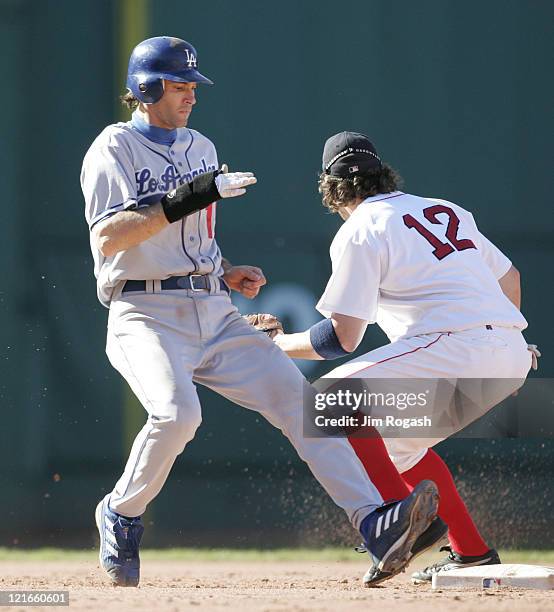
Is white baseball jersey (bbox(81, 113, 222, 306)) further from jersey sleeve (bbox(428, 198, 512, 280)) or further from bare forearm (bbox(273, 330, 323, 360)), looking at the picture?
jersey sleeve (bbox(428, 198, 512, 280))

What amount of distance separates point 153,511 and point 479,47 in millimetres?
2556

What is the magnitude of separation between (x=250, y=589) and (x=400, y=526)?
0.92m

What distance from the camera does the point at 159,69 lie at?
392 cm

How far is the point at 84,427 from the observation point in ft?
18.4

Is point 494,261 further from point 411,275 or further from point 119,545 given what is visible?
point 119,545

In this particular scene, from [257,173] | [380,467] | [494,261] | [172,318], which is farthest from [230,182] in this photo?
[257,173]

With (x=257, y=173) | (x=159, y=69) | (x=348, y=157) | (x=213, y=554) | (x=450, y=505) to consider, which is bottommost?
(x=213, y=554)

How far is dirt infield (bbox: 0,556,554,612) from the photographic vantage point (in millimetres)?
3303

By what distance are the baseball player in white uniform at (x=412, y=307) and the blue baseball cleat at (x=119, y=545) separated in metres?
0.72

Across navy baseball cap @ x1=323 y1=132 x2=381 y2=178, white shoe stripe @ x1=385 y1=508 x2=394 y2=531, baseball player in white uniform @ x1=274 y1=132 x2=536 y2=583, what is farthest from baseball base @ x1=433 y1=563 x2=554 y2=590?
navy baseball cap @ x1=323 y1=132 x2=381 y2=178

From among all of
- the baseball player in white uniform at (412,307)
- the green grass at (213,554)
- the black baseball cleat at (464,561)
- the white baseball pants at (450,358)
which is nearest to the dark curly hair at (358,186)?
the baseball player in white uniform at (412,307)

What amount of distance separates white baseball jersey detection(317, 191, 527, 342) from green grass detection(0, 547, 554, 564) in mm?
1858

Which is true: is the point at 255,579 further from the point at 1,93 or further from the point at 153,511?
the point at 1,93

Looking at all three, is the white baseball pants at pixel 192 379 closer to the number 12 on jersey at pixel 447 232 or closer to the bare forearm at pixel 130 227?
the bare forearm at pixel 130 227
